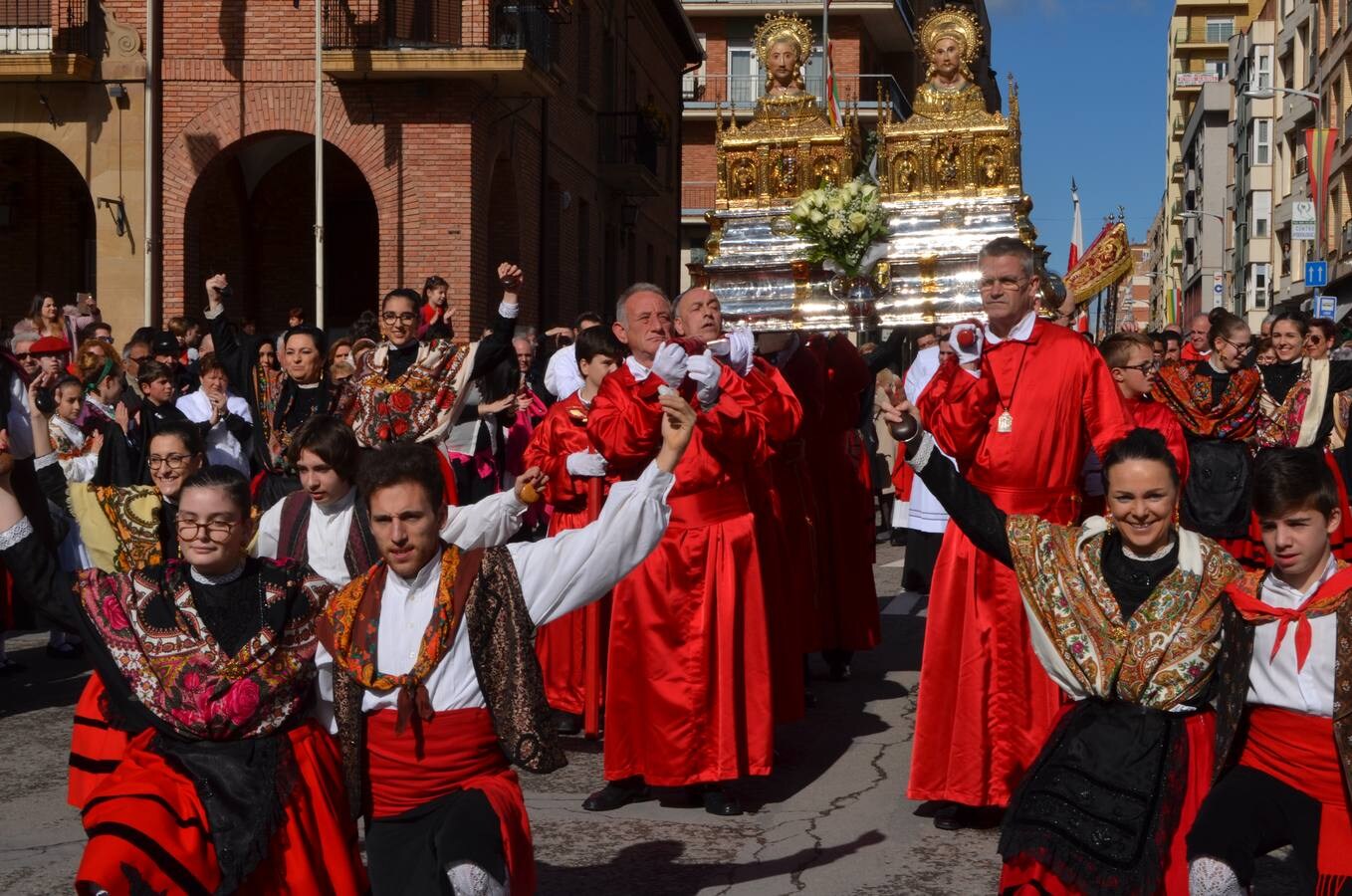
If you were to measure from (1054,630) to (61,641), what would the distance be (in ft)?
23.1

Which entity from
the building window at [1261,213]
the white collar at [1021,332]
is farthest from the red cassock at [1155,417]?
the building window at [1261,213]

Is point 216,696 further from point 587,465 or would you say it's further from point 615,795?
point 587,465

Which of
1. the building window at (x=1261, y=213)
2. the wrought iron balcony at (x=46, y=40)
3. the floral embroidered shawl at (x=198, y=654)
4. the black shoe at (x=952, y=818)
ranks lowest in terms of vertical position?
the black shoe at (x=952, y=818)

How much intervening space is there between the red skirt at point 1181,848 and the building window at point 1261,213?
58871 mm

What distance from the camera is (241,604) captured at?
455 centimetres

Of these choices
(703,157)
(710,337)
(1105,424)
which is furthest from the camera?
(703,157)

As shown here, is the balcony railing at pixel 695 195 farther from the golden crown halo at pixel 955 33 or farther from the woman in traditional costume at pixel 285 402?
the woman in traditional costume at pixel 285 402

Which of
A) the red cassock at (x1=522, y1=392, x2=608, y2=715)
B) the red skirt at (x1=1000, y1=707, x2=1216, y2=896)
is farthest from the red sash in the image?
the red cassock at (x1=522, y1=392, x2=608, y2=715)

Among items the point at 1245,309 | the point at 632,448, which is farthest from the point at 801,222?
the point at 1245,309

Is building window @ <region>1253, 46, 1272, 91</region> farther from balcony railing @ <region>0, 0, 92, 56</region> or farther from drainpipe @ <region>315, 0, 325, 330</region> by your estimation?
balcony railing @ <region>0, 0, 92, 56</region>

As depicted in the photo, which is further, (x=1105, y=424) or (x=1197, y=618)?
(x=1105, y=424)

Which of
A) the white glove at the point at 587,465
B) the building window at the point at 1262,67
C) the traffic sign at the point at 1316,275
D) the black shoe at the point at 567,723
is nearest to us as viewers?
the white glove at the point at 587,465

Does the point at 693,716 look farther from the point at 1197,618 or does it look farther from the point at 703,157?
the point at 703,157

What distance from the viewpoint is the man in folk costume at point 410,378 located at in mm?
8312
